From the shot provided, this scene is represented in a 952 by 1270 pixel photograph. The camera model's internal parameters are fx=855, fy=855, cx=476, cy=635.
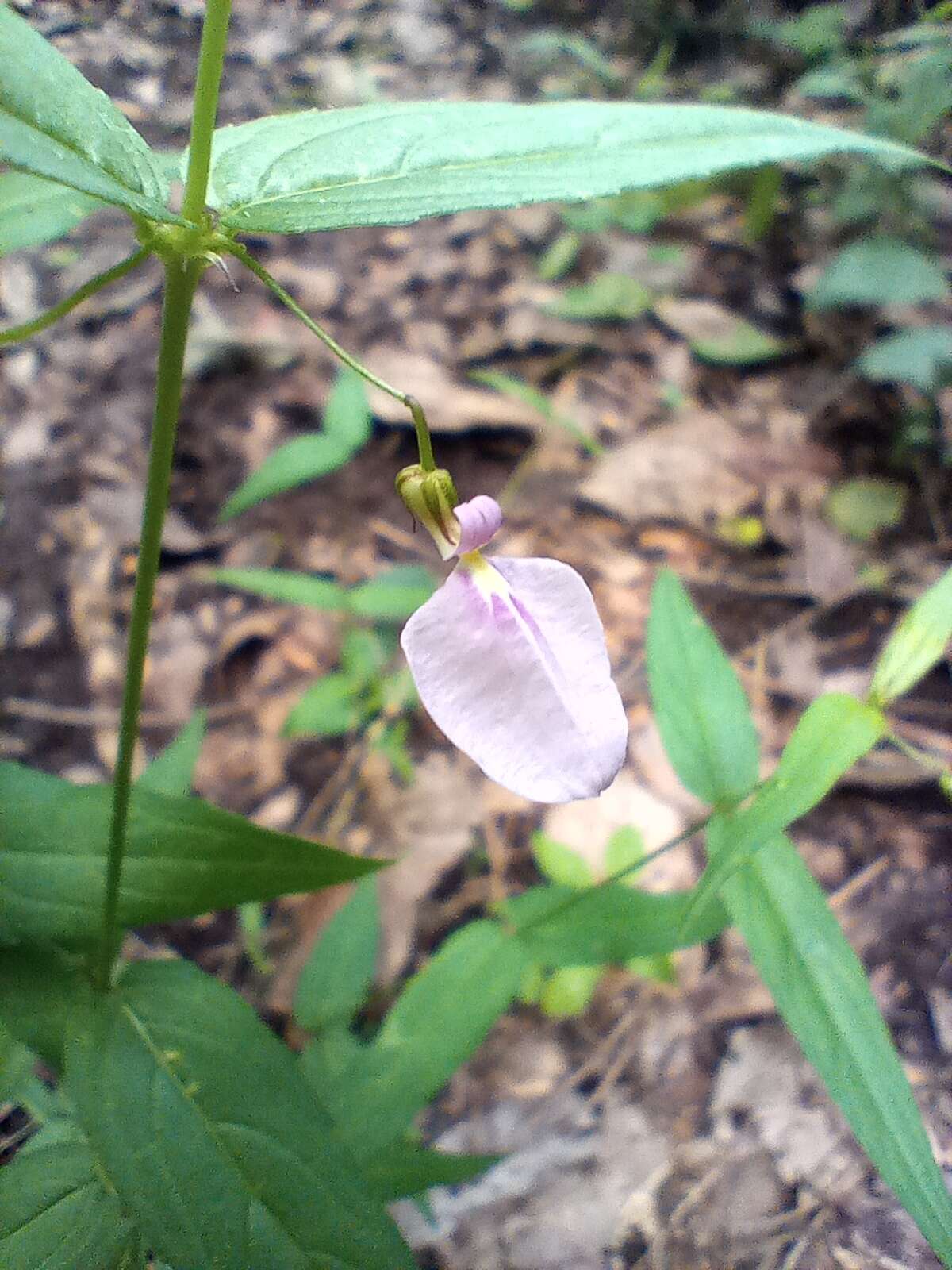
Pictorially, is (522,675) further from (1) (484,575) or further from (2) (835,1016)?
(2) (835,1016)

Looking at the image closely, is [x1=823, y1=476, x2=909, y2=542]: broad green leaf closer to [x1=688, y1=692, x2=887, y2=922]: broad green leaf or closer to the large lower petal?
[x1=688, y1=692, x2=887, y2=922]: broad green leaf

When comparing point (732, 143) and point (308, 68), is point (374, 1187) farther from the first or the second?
point (308, 68)

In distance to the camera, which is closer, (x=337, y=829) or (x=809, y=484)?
(x=337, y=829)

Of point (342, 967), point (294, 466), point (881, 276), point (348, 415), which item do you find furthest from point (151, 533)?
point (881, 276)

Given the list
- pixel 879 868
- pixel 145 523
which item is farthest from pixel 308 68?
pixel 879 868

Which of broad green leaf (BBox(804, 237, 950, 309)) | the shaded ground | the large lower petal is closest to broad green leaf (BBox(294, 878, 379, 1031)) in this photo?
the shaded ground

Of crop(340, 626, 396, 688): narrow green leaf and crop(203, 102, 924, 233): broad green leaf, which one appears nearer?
crop(203, 102, 924, 233): broad green leaf
